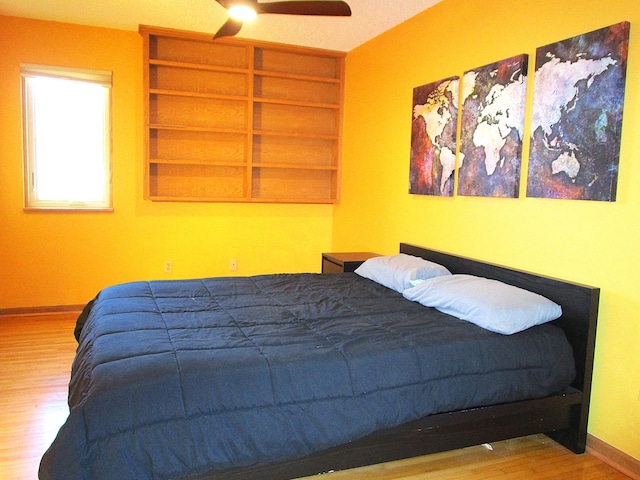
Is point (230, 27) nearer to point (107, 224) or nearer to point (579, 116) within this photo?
point (579, 116)

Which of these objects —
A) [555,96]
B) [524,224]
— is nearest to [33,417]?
[524,224]

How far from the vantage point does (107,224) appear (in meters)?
4.65

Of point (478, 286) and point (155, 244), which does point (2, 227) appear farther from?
point (478, 286)

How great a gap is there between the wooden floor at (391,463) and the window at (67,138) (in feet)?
6.05

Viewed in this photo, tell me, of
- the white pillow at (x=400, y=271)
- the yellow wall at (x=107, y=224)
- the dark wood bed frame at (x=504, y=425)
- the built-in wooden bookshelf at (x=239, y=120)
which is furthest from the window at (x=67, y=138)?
the dark wood bed frame at (x=504, y=425)

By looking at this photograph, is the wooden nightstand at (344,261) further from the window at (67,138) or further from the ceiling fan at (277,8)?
the window at (67,138)

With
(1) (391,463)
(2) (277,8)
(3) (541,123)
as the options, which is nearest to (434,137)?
(3) (541,123)

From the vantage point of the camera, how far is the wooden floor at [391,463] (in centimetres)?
228

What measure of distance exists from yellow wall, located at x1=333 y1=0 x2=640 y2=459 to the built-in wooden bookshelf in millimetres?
371

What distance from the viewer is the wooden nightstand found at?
408cm

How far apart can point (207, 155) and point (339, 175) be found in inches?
50.0

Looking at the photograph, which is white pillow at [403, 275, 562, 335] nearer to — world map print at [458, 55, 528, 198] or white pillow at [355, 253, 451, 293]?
white pillow at [355, 253, 451, 293]

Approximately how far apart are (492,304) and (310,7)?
183 centimetres

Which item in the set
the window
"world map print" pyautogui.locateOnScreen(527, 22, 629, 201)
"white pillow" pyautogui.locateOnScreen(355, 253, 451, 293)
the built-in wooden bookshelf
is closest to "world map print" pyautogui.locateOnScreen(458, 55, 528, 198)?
"world map print" pyautogui.locateOnScreen(527, 22, 629, 201)
